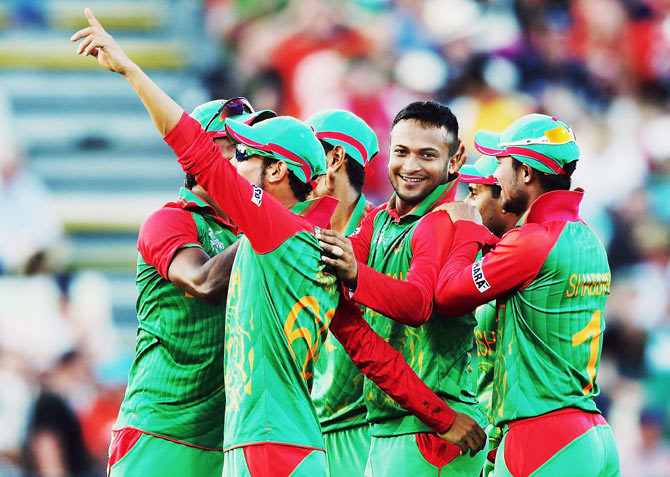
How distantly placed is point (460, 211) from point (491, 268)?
11.3 inches

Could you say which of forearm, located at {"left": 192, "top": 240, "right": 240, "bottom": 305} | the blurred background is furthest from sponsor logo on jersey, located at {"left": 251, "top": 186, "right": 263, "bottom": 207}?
the blurred background

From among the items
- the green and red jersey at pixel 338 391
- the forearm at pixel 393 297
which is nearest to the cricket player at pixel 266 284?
the forearm at pixel 393 297

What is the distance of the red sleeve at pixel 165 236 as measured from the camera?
167 inches

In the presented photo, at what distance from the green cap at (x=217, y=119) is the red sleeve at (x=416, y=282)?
0.88 meters

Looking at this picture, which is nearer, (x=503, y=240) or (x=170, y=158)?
(x=503, y=240)

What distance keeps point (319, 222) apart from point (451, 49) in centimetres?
731

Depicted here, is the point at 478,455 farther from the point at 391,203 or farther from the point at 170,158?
the point at 170,158

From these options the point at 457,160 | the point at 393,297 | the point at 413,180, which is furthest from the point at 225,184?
the point at 457,160

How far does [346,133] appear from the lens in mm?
5223

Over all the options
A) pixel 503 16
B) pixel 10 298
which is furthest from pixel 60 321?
pixel 503 16

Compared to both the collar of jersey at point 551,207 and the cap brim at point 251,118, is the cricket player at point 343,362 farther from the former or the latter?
the collar of jersey at point 551,207

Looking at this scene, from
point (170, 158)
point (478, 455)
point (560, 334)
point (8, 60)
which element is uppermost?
point (8, 60)

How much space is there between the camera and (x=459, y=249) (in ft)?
14.3

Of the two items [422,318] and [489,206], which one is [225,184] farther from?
[489,206]
